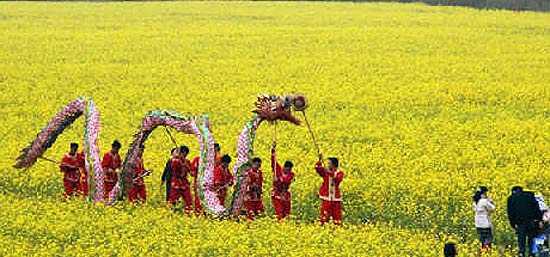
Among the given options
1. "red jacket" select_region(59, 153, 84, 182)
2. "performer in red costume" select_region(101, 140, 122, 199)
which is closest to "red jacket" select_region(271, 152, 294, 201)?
"performer in red costume" select_region(101, 140, 122, 199)

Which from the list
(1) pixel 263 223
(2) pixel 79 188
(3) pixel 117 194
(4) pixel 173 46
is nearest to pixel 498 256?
(1) pixel 263 223

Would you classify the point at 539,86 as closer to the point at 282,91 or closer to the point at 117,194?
the point at 282,91

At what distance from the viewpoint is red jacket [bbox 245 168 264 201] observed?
1869 centimetres

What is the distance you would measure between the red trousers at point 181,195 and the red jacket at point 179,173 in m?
0.05

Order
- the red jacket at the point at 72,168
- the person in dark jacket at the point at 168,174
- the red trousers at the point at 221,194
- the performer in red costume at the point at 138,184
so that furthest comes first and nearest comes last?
1. the red jacket at the point at 72,168
2. the performer in red costume at the point at 138,184
3. the person in dark jacket at the point at 168,174
4. the red trousers at the point at 221,194

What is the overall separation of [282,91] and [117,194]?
1363 cm

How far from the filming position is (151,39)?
1828 inches

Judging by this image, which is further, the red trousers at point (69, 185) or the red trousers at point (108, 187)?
the red trousers at point (69, 185)

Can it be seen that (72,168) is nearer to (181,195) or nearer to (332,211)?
(181,195)

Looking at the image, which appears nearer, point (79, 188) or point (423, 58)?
point (79, 188)

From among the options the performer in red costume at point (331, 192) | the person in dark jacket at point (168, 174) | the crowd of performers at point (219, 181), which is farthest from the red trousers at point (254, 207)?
the person in dark jacket at point (168, 174)

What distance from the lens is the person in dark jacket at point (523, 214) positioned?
1598cm

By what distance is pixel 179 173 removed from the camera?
19.6m

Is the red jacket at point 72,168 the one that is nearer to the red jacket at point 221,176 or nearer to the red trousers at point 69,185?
the red trousers at point 69,185
